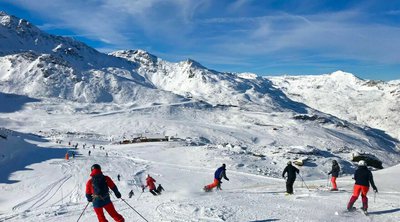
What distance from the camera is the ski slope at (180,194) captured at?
1466cm

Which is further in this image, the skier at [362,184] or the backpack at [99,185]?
the skier at [362,184]

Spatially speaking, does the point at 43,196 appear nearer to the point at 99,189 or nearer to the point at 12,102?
the point at 99,189

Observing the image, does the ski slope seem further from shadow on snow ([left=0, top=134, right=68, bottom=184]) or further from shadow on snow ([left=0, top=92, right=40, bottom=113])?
shadow on snow ([left=0, top=92, right=40, bottom=113])

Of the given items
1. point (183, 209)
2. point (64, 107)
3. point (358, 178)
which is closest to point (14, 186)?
point (183, 209)

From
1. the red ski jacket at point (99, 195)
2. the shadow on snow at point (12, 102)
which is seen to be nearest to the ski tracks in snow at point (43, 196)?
the red ski jacket at point (99, 195)

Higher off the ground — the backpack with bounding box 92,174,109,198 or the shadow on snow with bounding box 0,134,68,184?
the backpack with bounding box 92,174,109,198

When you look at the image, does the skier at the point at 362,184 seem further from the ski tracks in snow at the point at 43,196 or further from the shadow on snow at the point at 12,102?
the shadow on snow at the point at 12,102

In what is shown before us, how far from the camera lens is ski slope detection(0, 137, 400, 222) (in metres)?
14.7

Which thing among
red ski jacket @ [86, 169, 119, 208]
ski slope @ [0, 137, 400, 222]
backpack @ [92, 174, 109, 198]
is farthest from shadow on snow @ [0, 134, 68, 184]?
backpack @ [92, 174, 109, 198]

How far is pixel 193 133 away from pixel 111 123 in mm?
28703

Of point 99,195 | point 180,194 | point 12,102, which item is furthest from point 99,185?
point 12,102

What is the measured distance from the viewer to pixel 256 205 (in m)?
16.2

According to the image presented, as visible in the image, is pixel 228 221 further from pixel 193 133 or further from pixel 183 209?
pixel 193 133

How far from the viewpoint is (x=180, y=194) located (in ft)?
63.2
